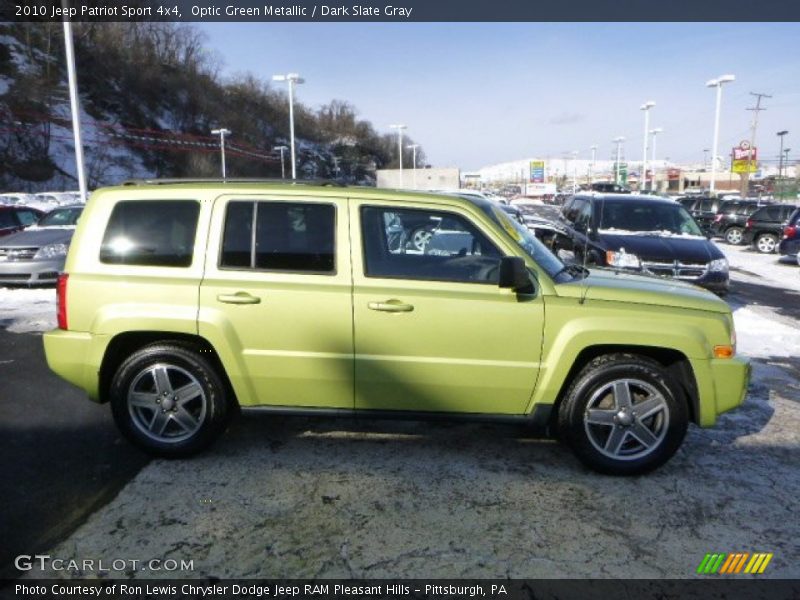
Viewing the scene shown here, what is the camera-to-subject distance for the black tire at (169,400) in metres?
3.87

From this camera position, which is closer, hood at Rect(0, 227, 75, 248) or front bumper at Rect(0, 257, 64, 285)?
front bumper at Rect(0, 257, 64, 285)

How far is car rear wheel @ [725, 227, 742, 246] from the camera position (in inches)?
867

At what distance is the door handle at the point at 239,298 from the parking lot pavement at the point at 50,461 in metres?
1.31


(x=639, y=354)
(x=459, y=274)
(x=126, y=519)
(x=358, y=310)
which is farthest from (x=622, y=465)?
(x=126, y=519)

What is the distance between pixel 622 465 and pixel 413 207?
2.17 metres

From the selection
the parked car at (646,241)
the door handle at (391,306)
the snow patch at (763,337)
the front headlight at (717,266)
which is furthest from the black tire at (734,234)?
the door handle at (391,306)

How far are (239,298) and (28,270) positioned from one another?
851 cm

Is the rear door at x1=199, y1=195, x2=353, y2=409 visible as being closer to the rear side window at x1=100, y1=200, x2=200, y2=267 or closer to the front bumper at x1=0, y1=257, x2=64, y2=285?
the rear side window at x1=100, y1=200, x2=200, y2=267

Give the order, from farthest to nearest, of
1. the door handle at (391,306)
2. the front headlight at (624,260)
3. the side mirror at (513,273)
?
the front headlight at (624,260), the door handle at (391,306), the side mirror at (513,273)

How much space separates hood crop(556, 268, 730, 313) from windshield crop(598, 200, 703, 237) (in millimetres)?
5525
